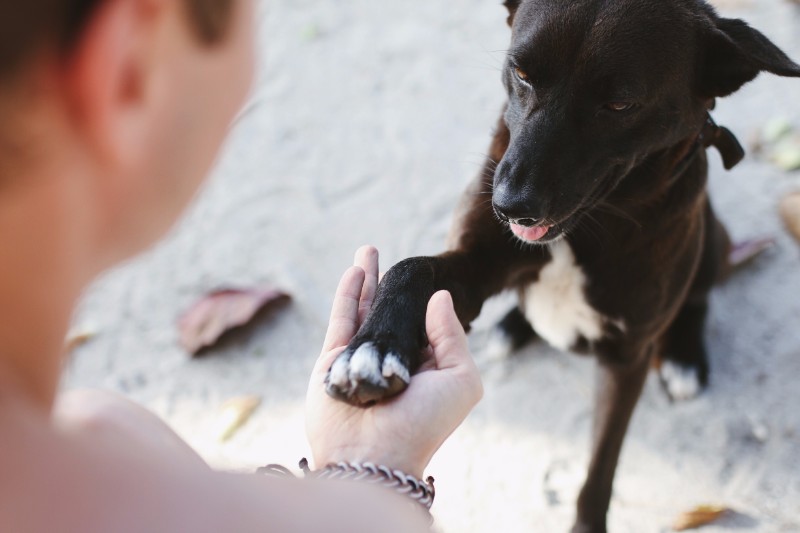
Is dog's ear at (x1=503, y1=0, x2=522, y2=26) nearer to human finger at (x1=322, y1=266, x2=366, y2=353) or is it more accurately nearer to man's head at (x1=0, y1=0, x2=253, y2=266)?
human finger at (x1=322, y1=266, x2=366, y2=353)

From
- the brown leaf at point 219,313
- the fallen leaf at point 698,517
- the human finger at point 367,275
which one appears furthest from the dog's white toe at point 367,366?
the brown leaf at point 219,313

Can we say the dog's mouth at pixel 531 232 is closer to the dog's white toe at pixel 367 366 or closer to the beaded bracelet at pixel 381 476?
the dog's white toe at pixel 367 366

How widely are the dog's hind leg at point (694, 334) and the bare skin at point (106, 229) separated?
1.97 meters

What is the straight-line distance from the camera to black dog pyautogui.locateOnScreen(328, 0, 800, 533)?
1754mm

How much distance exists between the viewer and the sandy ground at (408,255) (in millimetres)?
2562

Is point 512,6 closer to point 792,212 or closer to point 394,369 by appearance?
point 394,369

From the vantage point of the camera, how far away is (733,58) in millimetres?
1848

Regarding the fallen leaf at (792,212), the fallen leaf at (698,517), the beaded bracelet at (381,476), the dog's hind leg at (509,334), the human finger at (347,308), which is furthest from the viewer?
the fallen leaf at (792,212)

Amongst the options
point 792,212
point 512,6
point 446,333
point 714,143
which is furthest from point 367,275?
point 792,212

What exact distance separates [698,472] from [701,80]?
1.26 meters

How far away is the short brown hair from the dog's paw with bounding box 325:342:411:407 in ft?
2.84

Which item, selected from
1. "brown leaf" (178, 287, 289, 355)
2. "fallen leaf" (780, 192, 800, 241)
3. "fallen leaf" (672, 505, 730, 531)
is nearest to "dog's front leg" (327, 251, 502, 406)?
"fallen leaf" (672, 505, 730, 531)

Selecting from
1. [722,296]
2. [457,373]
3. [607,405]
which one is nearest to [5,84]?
Answer: [457,373]

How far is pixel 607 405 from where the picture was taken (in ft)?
7.37
